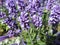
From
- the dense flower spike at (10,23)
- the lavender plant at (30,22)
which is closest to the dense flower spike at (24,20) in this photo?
the lavender plant at (30,22)

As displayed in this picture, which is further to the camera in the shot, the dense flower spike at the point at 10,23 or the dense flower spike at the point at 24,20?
the dense flower spike at the point at 10,23

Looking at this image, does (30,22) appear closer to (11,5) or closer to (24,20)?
(24,20)

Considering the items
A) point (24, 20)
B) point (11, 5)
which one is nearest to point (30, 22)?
point (24, 20)

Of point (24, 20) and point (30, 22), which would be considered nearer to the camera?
point (24, 20)

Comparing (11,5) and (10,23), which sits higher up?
(11,5)

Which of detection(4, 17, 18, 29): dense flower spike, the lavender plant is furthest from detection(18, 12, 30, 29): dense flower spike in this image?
detection(4, 17, 18, 29): dense flower spike

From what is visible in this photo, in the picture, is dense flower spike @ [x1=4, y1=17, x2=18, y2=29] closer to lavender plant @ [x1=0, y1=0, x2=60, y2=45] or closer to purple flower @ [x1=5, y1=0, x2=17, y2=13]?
lavender plant @ [x1=0, y1=0, x2=60, y2=45]

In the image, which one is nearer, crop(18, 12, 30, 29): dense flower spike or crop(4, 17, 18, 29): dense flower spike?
crop(18, 12, 30, 29): dense flower spike

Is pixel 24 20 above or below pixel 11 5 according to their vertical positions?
below

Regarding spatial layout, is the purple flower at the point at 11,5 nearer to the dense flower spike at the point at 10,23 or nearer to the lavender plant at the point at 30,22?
the lavender plant at the point at 30,22

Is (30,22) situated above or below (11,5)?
below

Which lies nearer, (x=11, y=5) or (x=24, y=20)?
(x=24, y=20)

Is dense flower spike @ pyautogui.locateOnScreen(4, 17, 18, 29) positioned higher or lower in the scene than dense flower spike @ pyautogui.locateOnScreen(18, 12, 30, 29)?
lower

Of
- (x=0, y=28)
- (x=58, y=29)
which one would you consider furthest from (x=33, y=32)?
(x=0, y=28)
